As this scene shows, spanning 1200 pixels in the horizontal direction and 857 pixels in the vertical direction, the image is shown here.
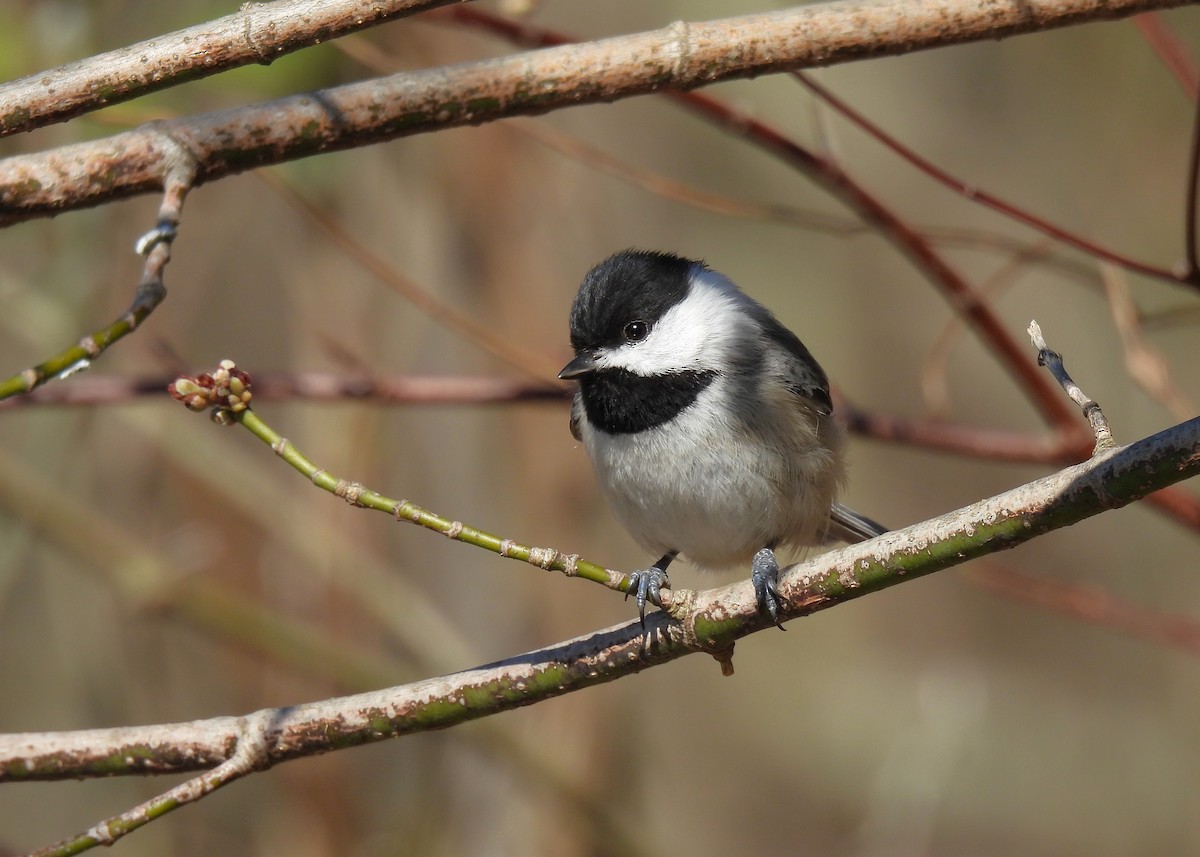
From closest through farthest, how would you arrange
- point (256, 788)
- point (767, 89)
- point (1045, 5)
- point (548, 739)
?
point (1045, 5), point (548, 739), point (256, 788), point (767, 89)

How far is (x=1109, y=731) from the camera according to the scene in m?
5.46

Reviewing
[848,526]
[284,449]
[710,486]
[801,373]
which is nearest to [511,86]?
[284,449]

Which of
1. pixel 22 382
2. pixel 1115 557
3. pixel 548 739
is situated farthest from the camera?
pixel 1115 557

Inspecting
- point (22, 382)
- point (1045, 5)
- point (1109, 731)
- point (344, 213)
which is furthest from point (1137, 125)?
point (22, 382)

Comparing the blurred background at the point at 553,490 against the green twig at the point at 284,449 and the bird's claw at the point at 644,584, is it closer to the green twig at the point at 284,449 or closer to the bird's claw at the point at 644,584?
the bird's claw at the point at 644,584

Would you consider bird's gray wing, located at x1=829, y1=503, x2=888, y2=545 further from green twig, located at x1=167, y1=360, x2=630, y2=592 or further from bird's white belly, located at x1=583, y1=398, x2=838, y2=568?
green twig, located at x1=167, y1=360, x2=630, y2=592

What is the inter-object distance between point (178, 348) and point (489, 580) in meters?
1.52

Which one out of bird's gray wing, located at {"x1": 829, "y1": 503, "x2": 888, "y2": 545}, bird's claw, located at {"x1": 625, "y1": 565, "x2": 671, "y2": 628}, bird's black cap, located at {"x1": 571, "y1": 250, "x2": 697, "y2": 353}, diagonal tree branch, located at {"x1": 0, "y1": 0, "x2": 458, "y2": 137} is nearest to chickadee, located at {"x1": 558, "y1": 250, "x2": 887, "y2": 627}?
bird's black cap, located at {"x1": 571, "y1": 250, "x2": 697, "y2": 353}

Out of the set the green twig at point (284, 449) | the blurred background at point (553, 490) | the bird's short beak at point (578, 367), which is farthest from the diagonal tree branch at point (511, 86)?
the bird's short beak at point (578, 367)

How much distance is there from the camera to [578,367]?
8.99 ft

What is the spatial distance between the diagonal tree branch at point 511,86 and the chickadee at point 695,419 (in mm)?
877

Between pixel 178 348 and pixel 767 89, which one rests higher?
pixel 767 89

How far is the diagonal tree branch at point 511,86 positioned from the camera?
6.29 feet

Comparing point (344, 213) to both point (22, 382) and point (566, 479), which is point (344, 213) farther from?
point (22, 382)
